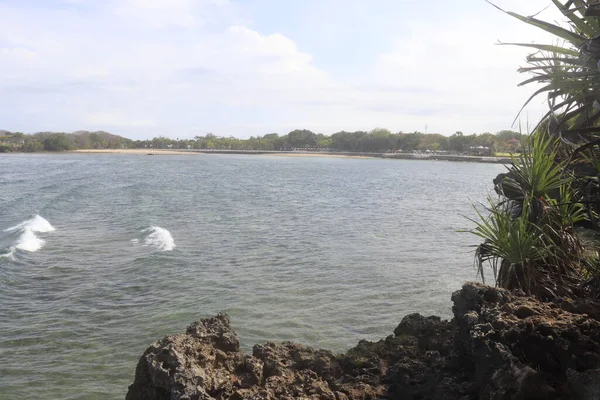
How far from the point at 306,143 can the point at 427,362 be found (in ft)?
578

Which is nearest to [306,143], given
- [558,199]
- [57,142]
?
[57,142]

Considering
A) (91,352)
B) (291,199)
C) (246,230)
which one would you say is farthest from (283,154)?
(91,352)

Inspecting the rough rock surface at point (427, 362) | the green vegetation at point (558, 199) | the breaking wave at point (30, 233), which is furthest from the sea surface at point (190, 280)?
the rough rock surface at point (427, 362)

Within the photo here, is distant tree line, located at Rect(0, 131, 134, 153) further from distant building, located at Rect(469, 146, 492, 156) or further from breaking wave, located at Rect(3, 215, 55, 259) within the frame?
breaking wave, located at Rect(3, 215, 55, 259)

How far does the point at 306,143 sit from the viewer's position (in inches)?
7072

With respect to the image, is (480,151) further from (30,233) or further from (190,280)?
(190,280)

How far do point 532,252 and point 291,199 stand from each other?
2693cm

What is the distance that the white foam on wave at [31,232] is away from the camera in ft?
51.7

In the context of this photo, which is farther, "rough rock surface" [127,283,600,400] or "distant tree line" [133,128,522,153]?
"distant tree line" [133,128,522,153]

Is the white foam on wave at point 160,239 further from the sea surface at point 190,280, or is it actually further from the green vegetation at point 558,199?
the green vegetation at point 558,199

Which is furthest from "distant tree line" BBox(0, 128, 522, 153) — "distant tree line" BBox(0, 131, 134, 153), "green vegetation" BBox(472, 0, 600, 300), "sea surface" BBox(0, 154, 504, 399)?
"green vegetation" BBox(472, 0, 600, 300)

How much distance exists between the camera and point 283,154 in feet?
514

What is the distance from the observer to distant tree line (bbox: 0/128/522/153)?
14250 centimetres

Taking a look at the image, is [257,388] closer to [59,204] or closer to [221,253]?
[221,253]
